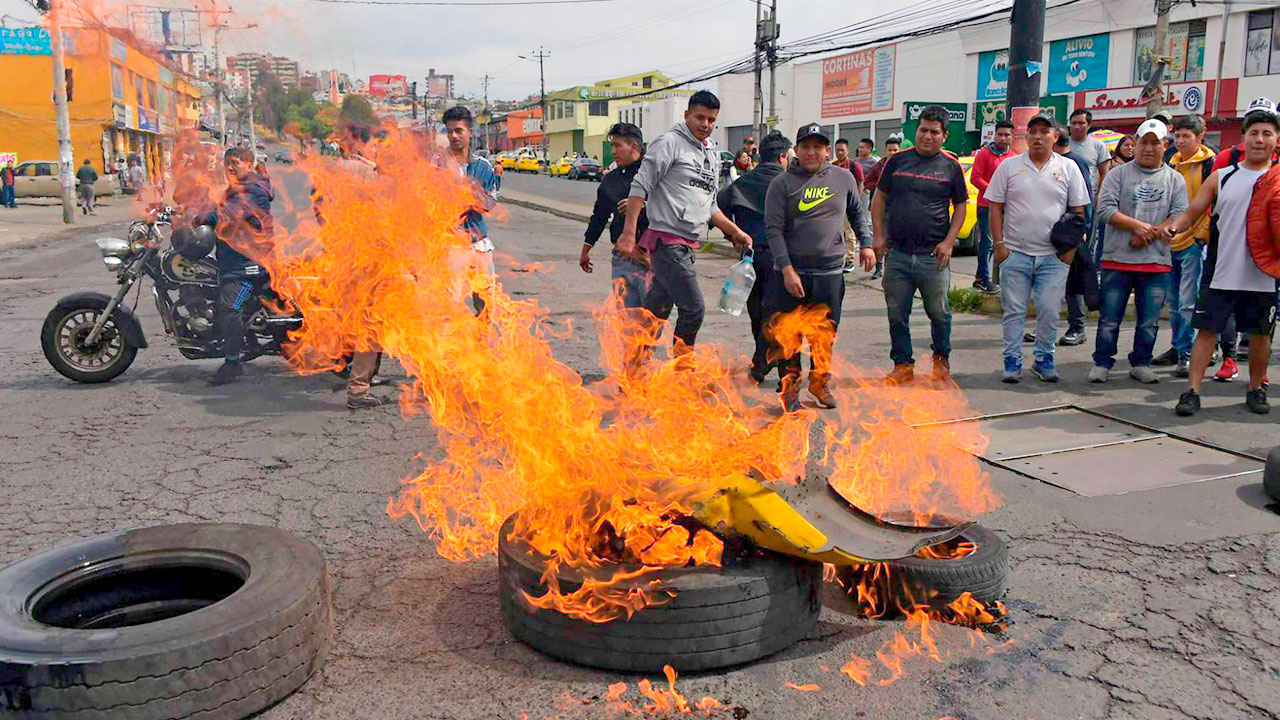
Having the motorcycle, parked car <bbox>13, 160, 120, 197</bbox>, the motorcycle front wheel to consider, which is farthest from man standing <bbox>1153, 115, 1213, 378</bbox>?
parked car <bbox>13, 160, 120, 197</bbox>

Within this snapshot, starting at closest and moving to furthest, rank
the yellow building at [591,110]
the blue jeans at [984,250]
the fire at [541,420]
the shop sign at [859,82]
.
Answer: the fire at [541,420], the blue jeans at [984,250], the shop sign at [859,82], the yellow building at [591,110]

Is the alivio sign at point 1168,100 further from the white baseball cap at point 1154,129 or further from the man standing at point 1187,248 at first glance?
the white baseball cap at point 1154,129

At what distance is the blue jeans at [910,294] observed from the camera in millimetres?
7090

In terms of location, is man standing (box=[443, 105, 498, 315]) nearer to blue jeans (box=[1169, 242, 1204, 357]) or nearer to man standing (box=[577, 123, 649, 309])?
man standing (box=[577, 123, 649, 309])

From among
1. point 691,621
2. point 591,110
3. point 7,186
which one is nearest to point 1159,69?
point 691,621

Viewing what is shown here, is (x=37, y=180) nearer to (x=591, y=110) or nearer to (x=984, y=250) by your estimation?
(x=984, y=250)

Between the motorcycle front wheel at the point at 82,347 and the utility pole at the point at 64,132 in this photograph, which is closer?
the motorcycle front wheel at the point at 82,347

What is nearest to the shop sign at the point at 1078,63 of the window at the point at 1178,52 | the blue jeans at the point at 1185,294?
the window at the point at 1178,52

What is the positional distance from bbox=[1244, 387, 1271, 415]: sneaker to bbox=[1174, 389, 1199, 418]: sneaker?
0.38 metres

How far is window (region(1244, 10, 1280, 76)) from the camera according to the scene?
27.9m

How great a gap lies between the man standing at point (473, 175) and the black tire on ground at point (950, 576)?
4.47 meters

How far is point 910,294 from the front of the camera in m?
7.19

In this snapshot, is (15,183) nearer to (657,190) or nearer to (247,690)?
(657,190)

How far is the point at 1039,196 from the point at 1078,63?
3093cm
